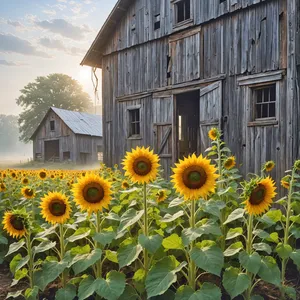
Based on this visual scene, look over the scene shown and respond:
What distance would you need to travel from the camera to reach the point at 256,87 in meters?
8.12

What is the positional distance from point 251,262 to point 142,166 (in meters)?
1.21

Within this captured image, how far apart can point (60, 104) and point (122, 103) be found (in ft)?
150

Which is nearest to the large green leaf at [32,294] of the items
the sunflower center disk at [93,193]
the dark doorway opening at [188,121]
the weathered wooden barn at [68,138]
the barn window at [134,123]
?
the sunflower center disk at [93,193]

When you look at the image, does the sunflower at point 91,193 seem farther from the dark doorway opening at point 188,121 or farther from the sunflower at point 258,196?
the dark doorway opening at point 188,121

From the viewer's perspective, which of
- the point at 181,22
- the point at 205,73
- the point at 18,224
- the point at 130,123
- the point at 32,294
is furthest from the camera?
the point at 130,123

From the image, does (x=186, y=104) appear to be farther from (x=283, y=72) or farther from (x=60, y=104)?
(x=60, y=104)

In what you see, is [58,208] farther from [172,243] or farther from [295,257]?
[295,257]

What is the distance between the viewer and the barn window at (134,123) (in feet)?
37.0

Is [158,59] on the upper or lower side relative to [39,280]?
upper

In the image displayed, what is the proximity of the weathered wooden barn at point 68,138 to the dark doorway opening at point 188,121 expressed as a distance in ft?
53.8

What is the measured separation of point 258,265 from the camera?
2.50 metres

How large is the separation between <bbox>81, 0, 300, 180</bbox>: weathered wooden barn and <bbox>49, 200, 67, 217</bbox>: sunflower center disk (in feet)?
19.4

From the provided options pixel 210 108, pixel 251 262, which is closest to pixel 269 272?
pixel 251 262

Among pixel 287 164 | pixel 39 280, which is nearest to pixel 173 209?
pixel 39 280
